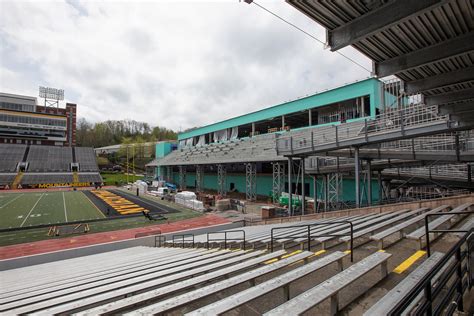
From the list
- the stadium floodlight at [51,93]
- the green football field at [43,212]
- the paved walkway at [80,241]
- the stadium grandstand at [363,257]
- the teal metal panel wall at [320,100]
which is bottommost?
the paved walkway at [80,241]

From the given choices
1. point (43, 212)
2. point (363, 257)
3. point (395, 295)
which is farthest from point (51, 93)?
point (395, 295)

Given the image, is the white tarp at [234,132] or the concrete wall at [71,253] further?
the white tarp at [234,132]

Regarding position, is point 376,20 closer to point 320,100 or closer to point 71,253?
point 71,253

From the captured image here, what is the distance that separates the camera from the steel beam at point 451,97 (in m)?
6.56

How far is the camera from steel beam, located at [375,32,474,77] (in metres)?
4.07

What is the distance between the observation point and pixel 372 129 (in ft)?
51.0

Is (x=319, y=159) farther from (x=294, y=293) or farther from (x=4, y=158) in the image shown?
(x=4, y=158)

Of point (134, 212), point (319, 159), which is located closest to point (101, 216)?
point (134, 212)

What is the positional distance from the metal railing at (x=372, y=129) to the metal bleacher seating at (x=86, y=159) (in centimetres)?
6482

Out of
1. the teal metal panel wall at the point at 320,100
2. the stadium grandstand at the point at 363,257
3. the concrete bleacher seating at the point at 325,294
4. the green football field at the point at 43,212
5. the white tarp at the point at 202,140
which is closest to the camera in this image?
the concrete bleacher seating at the point at 325,294

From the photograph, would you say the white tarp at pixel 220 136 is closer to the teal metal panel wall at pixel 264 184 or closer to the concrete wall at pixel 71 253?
the teal metal panel wall at pixel 264 184

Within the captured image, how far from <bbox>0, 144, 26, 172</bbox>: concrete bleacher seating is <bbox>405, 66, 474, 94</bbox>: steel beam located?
77997mm

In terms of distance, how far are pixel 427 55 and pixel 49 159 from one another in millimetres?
81581

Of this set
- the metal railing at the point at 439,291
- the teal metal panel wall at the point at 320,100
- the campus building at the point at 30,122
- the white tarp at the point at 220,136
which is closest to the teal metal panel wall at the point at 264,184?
the white tarp at the point at 220,136
